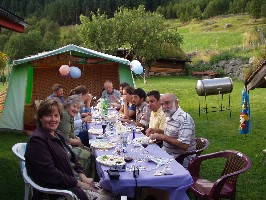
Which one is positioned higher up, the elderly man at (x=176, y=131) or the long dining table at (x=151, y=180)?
the elderly man at (x=176, y=131)

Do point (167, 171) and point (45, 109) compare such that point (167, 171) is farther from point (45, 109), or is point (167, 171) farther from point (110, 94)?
point (110, 94)

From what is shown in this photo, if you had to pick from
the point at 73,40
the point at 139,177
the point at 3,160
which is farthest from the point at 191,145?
the point at 73,40

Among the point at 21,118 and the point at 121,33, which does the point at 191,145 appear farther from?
the point at 121,33

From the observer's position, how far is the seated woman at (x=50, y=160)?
12.6 ft

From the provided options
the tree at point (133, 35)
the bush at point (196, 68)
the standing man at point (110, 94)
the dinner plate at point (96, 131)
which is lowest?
the dinner plate at point (96, 131)

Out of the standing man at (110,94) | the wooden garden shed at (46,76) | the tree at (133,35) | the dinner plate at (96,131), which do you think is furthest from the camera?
the tree at (133,35)

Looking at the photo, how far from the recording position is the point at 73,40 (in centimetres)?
6775

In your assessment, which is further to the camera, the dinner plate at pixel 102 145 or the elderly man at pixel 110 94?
the elderly man at pixel 110 94

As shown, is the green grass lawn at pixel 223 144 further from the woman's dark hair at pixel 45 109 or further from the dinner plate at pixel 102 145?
the woman's dark hair at pixel 45 109

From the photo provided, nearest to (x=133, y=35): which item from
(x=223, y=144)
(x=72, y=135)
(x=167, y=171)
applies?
(x=223, y=144)

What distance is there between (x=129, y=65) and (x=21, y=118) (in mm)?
3471

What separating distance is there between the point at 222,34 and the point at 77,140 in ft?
157

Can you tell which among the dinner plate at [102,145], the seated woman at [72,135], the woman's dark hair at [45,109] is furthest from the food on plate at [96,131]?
the woman's dark hair at [45,109]

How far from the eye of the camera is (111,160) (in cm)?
451
